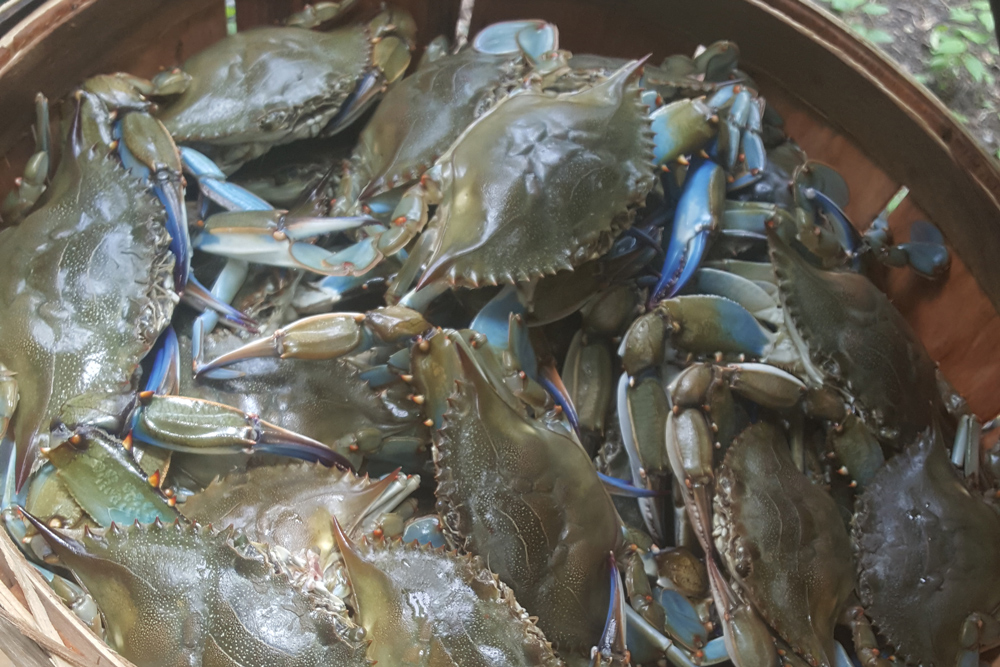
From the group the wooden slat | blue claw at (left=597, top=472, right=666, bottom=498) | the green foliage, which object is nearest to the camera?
blue claw at (left=597, top=472, right=666, bottom=498)

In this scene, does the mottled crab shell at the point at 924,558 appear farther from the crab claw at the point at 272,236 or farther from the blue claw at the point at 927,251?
the crab claw at the point at 272,236

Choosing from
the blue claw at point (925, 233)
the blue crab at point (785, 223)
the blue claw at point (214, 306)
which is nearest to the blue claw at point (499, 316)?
the blue crab at point (785, 223)

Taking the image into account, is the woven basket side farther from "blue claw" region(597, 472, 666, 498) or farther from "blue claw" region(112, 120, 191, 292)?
"blue claw" region(597, 472, 666, 498)

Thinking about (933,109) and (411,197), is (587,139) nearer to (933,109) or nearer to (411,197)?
(411,197)

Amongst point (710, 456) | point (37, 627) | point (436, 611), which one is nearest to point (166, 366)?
point (37, 627)

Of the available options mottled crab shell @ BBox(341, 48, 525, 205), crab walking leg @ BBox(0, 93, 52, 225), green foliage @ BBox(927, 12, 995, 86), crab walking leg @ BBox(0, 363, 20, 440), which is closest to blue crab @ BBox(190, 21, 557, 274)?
mottled crab shell @ BBox(341, 48, 525, 205)
